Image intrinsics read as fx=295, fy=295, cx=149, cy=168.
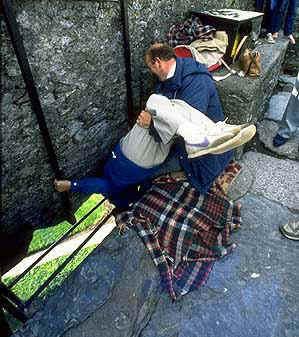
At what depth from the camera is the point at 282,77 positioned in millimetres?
6008

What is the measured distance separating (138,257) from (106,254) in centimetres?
31

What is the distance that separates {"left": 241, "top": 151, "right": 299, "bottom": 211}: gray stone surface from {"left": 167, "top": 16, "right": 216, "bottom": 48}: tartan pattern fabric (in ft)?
5.46

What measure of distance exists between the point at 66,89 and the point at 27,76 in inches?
20.9

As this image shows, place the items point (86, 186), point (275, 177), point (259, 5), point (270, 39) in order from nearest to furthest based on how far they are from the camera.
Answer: point (86, 186)
point (275, 177)
point (270, 39)
point (259, 5)

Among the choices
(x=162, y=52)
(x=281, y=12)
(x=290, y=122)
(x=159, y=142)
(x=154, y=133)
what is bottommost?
(x=290, y=122)

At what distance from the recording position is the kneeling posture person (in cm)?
243

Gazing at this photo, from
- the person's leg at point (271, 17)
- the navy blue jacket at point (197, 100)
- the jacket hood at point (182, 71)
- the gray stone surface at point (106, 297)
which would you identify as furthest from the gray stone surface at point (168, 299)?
the person's leg at point (271, 17)

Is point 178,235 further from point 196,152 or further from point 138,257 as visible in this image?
point 196,152

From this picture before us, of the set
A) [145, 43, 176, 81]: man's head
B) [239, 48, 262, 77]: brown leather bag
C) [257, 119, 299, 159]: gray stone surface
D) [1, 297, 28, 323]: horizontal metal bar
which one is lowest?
[1, 297, 28, 323]: horizontal metal bar

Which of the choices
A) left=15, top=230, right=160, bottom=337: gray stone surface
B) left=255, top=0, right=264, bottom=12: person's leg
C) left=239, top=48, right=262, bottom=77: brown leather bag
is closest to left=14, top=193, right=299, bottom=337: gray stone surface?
Answer: left=15, top=230, right=160, bottom=337: gray stone surface

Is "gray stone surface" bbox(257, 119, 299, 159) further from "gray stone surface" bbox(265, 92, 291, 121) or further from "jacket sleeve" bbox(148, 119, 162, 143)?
"jacket sleeve" bbox(148, 119, 162, 143)

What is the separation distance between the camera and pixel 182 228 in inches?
109

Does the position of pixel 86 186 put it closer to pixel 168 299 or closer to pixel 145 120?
pixel 145 120

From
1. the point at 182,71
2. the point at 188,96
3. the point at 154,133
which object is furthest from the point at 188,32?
the point at 154,133
